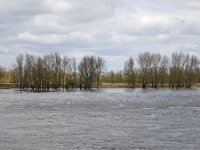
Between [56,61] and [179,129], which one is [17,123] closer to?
[179,129]

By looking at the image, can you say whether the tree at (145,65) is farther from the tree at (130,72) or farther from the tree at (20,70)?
the tree at (20,70)

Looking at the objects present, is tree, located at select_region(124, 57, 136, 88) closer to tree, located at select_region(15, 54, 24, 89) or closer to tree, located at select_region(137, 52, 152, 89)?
tree, located at select_region(137, 52, 152, 89)

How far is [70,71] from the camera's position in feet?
522

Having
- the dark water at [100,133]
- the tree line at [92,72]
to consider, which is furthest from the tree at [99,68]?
the dark water at [100,133]

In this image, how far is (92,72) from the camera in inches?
6107

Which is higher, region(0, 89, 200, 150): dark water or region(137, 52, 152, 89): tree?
region(137, 52, 152, 89): tree

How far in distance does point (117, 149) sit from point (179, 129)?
29.7 feet

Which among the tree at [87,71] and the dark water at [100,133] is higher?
the tree at [87,71]

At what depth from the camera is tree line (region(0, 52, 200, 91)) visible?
151125 mm

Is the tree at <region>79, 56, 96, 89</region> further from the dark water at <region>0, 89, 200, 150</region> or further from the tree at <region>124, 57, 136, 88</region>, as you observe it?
the dark water at <region>0, 89, 200, 150</region>

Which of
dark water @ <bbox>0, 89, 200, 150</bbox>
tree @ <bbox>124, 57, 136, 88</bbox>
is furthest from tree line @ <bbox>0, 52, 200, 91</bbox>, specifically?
dark water @ <bbox>0, 89, 200, 150</bbox>

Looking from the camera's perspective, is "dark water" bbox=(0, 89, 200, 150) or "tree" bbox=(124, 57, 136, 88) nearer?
"dark water" bbox=(0, 89, 200, 150)

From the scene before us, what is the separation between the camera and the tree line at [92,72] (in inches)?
5950

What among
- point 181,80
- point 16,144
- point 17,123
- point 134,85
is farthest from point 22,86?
point 16,144
